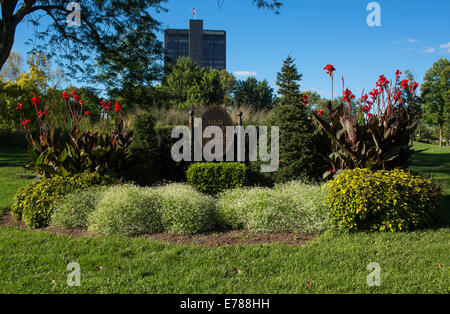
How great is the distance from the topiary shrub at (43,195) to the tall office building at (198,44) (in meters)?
107

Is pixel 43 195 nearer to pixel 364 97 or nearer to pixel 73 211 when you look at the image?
pixel 73 211

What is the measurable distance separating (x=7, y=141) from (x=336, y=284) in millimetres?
20631

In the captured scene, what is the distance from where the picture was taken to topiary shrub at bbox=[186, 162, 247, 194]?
7273mm

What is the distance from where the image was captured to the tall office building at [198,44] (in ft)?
359

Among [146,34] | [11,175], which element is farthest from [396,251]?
[146,34]

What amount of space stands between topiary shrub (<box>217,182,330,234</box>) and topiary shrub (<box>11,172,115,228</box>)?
241cm

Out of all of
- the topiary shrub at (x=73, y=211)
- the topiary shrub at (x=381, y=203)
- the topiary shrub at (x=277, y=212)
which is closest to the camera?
the topiary shrub at (x=381, y=203)
